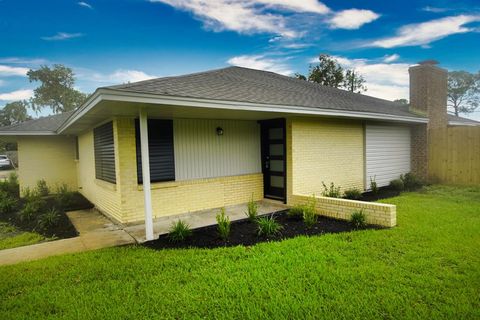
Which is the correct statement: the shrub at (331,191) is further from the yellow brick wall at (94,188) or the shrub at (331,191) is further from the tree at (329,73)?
the tree at (329,73)

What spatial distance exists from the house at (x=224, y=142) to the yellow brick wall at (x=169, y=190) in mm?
23

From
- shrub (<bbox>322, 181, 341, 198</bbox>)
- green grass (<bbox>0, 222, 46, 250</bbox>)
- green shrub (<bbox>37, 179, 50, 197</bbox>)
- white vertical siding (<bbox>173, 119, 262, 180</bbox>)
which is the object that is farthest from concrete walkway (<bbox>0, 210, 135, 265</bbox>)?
green shrub (<bbox>37, 179, 50, 197</bbox>)

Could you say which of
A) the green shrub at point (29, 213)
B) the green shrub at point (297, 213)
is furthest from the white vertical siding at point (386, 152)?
the green shrub at point (29, 213)

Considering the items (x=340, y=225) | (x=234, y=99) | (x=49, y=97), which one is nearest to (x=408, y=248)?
(x=340, y=225)

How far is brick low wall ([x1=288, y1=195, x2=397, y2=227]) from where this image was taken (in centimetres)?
533

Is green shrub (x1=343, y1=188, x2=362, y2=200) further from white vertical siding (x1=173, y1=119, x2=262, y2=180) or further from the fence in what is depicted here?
the fence

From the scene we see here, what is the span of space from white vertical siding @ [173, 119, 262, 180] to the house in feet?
0.09

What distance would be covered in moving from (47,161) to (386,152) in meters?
14.2

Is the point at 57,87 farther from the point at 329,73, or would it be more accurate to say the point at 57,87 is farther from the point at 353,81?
the point at 353,81

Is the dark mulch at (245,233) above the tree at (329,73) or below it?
below

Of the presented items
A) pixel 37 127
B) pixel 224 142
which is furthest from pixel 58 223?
pixel 37 127

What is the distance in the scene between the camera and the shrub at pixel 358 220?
5.43 m

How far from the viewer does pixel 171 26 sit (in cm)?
1279

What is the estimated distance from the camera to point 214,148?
24.6 ft
